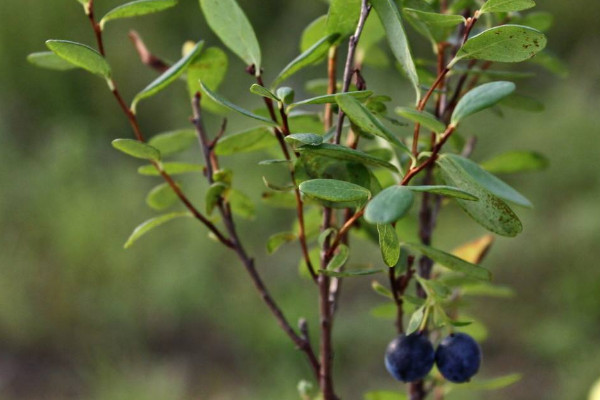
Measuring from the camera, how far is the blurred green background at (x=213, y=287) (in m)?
→ 2.82

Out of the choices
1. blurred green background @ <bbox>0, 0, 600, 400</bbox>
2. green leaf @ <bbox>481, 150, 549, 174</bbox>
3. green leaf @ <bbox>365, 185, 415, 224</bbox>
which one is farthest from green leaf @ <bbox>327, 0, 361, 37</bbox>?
blurred green background @ <bbox>0, 0, 600, 400</bbox>

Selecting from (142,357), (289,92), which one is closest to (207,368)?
(142,357)

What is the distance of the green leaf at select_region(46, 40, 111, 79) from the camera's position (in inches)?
22.0

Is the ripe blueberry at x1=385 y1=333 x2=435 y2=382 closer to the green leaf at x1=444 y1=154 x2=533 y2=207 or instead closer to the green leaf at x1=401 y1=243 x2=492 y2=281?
the green leaf at x1=401 y1=243 x2=492 y2=281

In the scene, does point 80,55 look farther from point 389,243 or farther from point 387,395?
point 387,395

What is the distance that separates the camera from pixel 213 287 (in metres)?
3.19

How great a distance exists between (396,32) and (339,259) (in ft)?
0.63

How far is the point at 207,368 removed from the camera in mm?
2980

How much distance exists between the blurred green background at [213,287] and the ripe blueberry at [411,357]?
75.9 inches

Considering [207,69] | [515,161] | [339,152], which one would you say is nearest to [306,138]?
[339,152]

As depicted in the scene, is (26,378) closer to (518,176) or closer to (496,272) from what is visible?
(496,272)

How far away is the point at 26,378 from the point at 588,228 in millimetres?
2388

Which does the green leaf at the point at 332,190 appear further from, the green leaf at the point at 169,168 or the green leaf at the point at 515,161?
the green leaf at the point at 515,161

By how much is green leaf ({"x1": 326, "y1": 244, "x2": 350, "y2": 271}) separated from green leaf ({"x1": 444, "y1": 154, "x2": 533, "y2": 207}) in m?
0.15
